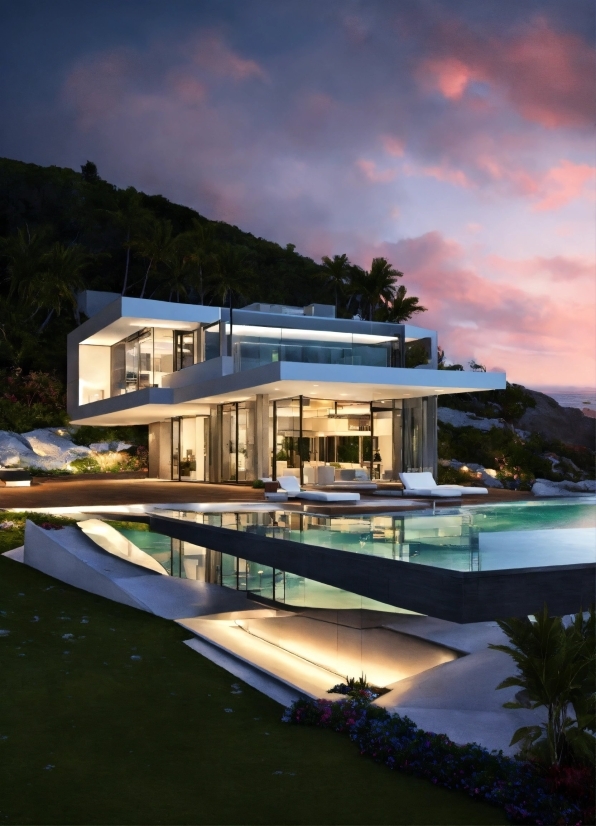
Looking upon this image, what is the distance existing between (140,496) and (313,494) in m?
4.76

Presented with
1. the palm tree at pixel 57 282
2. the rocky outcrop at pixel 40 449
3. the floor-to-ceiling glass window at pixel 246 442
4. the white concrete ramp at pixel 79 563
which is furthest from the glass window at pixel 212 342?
the palm tree at pixel 57 282

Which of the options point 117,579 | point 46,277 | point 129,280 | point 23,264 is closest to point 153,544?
point 117,579

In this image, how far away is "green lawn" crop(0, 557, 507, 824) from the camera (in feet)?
18.9

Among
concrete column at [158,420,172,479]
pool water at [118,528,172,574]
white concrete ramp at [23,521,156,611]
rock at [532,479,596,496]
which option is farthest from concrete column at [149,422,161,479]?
white concrete ramp at [23,521,156,611]

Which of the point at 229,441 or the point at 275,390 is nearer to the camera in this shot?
the point at 275,390

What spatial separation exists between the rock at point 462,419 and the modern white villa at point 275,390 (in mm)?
13042

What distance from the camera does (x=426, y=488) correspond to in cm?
2052

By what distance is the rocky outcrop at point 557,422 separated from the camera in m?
49.8

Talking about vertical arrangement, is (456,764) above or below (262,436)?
below

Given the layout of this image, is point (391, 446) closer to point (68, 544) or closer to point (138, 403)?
point (138, 403)

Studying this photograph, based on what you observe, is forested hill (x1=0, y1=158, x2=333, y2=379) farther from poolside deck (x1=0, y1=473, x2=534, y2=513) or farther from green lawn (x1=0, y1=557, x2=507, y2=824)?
green lawn (x1=0, y1=557, x2=507, y2=824)

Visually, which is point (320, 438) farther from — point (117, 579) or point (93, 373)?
point (93, 373)

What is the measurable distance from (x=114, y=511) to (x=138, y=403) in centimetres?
1030

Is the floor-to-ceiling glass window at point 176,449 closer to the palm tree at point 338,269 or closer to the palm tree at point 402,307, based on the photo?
the palm tree at point 402,307
